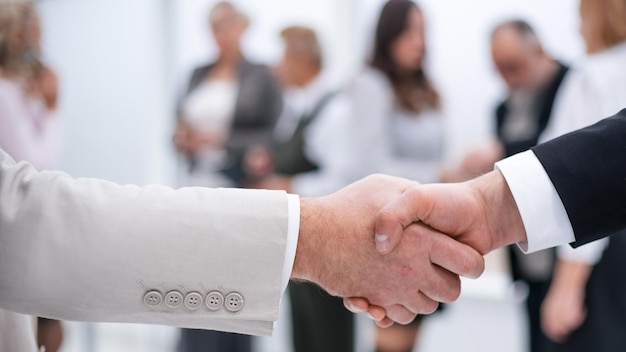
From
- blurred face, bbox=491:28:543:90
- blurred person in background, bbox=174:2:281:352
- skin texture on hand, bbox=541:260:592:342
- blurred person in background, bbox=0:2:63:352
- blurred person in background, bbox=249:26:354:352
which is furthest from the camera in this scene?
blurred person in background, bbox=174:2:281:352

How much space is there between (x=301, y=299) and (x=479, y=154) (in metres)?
1.04

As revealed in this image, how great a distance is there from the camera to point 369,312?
137cm

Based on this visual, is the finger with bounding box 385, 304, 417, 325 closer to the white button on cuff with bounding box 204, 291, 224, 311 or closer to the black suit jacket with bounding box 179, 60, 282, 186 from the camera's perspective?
the white button on cuff with bounding box 204, 291, 224, 311

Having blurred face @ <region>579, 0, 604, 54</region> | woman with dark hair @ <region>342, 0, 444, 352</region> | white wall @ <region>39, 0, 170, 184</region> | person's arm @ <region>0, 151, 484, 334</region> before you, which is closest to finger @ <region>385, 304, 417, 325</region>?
person's arm @ <region>0, 151, 484, 334</region>

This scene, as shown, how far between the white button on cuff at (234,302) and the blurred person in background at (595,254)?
1.23 m

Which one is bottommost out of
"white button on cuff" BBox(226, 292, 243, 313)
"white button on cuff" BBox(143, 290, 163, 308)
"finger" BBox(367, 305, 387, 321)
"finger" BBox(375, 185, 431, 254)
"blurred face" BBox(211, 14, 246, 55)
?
"finger" BBox(367, 305, 387, 321)

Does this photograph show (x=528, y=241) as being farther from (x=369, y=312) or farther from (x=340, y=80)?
(x=340, y=80)

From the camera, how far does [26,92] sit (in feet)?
9.47

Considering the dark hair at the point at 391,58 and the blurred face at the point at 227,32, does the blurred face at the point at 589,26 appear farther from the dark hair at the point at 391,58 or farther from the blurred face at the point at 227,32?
the blurred face at the point at 227,32

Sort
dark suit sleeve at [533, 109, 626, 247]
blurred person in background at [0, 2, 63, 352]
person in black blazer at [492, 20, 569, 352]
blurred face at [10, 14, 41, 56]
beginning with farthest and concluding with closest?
blurred face at [10, 14, 41, 56]
blurred person in background at [0, 2, 63, 352]
person in black blazer at [492, 20, 569, 352]
dark suit sleeve at [533, 109, 626, 247]

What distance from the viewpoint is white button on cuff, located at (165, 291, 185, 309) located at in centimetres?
107

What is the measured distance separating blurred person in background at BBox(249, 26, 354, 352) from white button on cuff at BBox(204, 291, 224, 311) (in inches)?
68.9

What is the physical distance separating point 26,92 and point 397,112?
151cm

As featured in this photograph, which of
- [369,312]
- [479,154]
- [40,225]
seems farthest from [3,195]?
[479,154]
